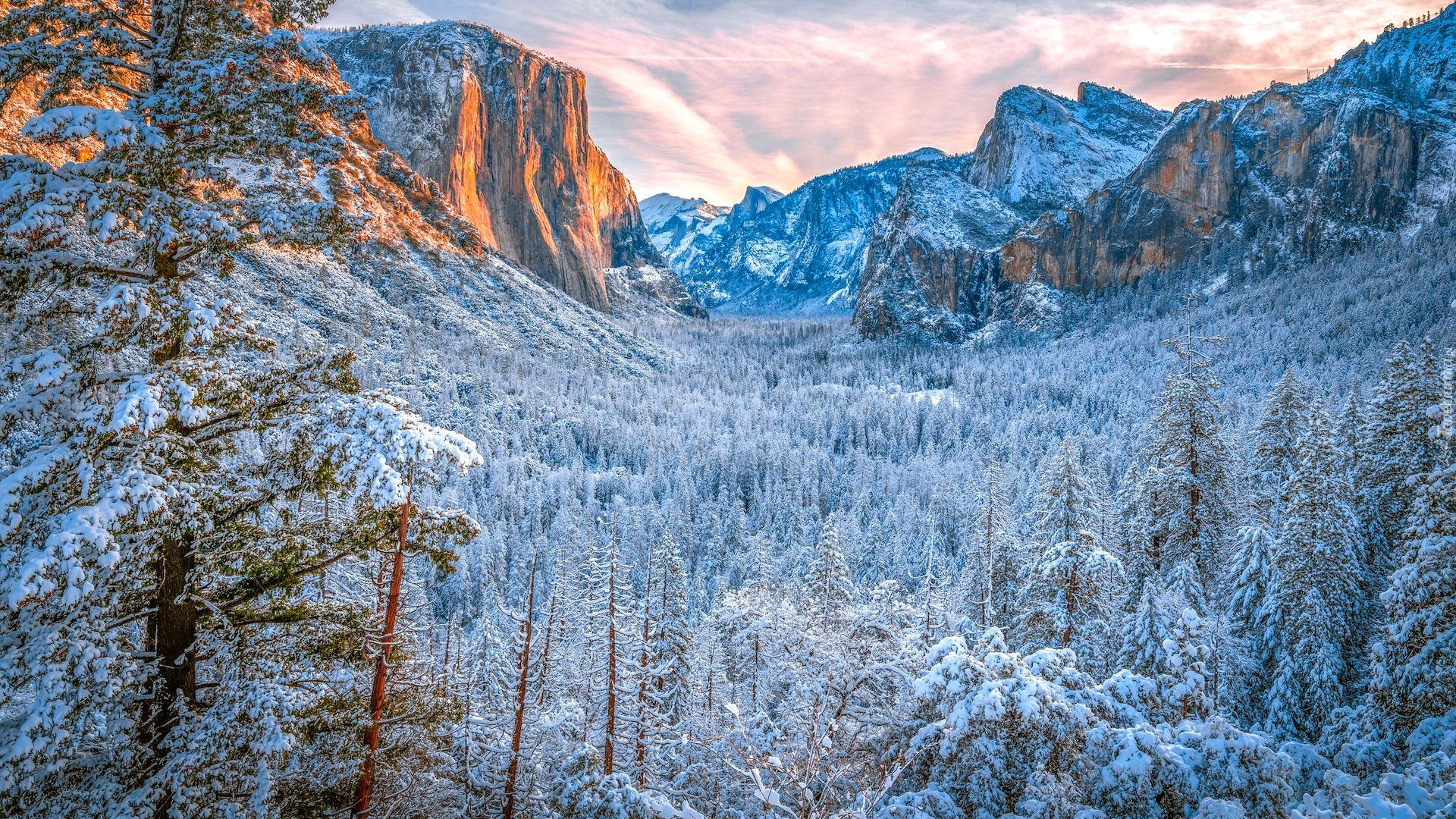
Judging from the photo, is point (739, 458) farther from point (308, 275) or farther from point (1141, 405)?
point (308, 275)

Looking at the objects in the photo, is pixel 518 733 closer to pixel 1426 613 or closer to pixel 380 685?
pixel 380 685

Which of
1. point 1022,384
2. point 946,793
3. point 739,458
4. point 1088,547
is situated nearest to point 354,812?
point 946,793

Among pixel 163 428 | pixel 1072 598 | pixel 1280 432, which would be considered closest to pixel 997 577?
pixel 1072 598

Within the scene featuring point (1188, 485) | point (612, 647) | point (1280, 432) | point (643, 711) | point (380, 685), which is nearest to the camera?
point (380, 685)

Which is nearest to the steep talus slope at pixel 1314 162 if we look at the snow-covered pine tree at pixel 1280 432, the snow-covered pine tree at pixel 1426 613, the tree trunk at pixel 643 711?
the snow-covered pine tree at pixel 1280 432

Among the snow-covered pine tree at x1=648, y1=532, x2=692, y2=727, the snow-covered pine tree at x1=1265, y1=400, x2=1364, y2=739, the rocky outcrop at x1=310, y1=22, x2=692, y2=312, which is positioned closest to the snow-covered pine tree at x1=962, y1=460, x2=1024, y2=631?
the snow-covered pine tree at x1=1265, y1=400, x2=1364, y2=739

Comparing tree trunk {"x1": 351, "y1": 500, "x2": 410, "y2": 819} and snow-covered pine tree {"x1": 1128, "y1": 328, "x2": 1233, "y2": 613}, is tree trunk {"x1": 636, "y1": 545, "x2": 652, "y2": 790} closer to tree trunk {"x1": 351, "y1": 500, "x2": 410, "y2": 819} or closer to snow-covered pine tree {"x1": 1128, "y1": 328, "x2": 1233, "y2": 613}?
tree trunk {"x1": 351, "y1": 500, "x2": 410, "y2": 819}

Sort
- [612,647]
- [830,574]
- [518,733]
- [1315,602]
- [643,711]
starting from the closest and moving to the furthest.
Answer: [518,733]
[1315,602]
[643,711]
[612,647]
[830,574]
